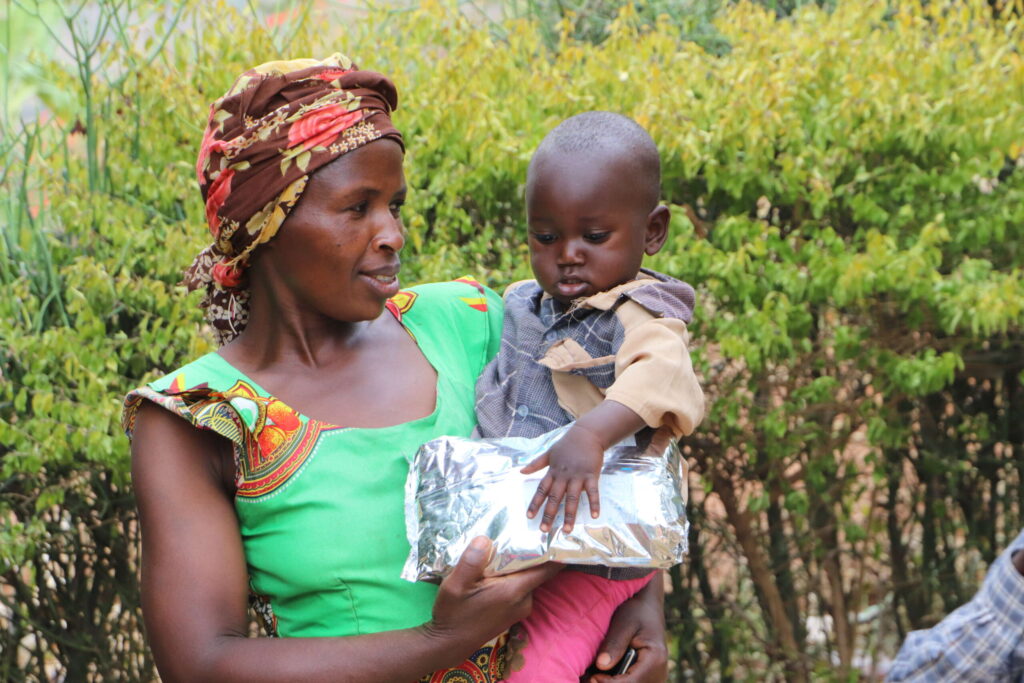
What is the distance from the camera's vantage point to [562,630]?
2.16 m

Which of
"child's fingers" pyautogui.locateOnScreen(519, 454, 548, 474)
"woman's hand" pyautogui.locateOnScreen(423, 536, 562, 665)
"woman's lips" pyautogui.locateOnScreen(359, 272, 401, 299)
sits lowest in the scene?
"woman's hand" pyautogui.locateOnScreen(423, 536, 562, 665)

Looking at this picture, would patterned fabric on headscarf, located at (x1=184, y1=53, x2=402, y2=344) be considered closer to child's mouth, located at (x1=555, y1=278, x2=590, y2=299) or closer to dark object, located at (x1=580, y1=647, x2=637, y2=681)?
child's mouth, located at (x1=555, y1=278, x2=590, y2=299)

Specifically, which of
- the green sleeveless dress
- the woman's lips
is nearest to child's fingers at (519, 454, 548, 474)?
the green sleeveless dress

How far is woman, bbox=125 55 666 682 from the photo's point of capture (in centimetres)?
196

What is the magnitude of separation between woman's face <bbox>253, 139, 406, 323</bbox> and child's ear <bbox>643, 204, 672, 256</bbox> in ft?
1.84

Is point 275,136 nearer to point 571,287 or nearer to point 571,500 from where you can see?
point 571,287

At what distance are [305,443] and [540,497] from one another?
17.3 inches

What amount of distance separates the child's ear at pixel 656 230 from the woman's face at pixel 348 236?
22.1 inches

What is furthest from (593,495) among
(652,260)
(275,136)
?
(652,260)

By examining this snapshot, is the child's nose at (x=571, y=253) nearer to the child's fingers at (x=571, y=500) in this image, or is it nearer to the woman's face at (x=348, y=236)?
the woman's face at (x=348, y=236)

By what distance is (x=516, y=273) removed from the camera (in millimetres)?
3447

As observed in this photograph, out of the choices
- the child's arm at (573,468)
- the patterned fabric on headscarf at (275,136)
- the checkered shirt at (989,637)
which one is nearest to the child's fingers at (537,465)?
the child's arm at (573,468)

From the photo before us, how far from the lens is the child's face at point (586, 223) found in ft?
7.58

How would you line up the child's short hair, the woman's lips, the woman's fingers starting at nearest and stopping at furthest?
the woman's fingers, the woman's lips, the child's short hair
